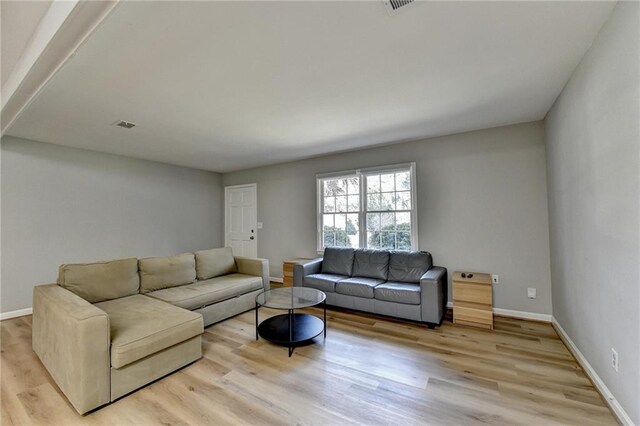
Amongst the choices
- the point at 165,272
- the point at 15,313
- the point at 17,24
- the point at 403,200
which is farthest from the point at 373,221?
the point at 15,313

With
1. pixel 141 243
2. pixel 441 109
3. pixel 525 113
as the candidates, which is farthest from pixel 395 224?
pixel 141 243

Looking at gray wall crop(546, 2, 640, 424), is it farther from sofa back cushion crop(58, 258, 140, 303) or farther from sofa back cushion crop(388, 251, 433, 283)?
sofa back cushion crop(58, 258, 140, 303)

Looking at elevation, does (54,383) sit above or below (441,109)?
below

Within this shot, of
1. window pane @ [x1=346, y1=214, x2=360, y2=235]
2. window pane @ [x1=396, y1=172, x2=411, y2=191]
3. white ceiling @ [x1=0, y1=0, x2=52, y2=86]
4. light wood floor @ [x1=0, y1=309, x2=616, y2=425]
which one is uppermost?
white ceiling @ [x1=0, y1=0, x2=52, y2=86]

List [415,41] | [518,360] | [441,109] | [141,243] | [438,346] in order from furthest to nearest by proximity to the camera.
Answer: [141,243], [441,109], [438,346], [518,360], [415,41]

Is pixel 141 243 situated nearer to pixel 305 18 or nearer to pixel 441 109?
pixel 305 18

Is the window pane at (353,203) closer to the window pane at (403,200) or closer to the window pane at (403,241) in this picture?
the window pane at (403,200)

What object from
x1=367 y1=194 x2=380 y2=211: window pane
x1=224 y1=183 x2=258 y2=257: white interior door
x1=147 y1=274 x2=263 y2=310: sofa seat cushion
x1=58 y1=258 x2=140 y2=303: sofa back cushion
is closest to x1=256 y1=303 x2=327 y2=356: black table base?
x1=147 y1=274 x2=263 y2=310: sofa seat cushion

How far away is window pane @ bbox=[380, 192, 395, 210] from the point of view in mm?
4167

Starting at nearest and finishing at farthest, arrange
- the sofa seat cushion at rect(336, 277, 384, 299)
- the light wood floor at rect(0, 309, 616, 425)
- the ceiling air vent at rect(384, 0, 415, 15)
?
the ceiling air vent at rect(384, 0, 415, 15), the light wood floor at rect(0, 309, 616, 425), the sofa seat cushion at rect(336, 277, 384, 299)

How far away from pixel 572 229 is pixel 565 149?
76 centimetres

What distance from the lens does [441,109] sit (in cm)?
288

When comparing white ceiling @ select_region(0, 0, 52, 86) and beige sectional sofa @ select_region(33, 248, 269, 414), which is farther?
beige sectional sofa @ select_region(33, 248, 269, 414)

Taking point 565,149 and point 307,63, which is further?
point 565,149
